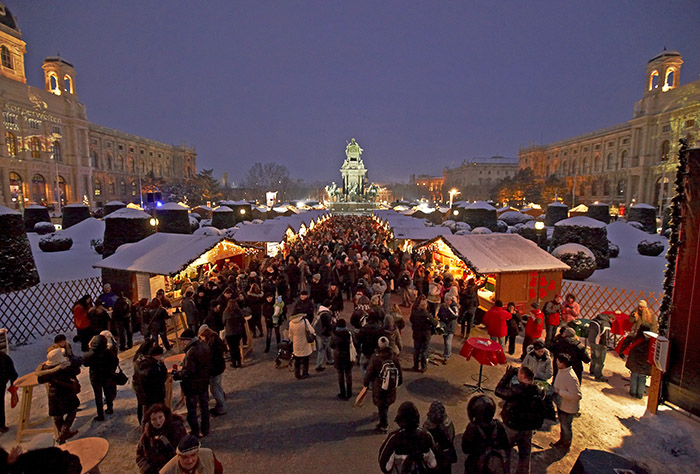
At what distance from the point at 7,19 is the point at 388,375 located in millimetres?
74809

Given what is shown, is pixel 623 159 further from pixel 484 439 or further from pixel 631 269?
pixel 484 439

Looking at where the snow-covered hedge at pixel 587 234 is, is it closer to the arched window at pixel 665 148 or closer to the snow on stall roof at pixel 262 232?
the snow on stall roof at pixel 262 232

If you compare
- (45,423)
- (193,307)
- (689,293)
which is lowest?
(45,423)

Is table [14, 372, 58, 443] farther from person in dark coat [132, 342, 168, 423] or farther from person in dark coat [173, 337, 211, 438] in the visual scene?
person in dark coat [173, 337, 211, 438]

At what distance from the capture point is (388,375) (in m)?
5.71

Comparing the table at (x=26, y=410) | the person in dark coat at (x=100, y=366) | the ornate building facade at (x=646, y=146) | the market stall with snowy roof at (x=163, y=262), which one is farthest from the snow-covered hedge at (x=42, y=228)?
the ornate building facade at (x=646, y=146)

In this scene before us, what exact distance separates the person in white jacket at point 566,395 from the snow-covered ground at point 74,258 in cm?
1975

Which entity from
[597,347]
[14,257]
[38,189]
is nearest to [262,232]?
[14,257]

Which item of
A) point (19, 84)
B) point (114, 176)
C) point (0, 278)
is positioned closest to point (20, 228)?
point (0, 278)

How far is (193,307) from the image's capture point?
387 inches

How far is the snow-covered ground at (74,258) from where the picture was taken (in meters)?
18.0

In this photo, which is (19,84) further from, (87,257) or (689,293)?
(689,293)

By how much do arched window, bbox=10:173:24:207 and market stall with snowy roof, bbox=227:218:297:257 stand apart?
45166mm

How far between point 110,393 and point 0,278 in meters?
9.83
